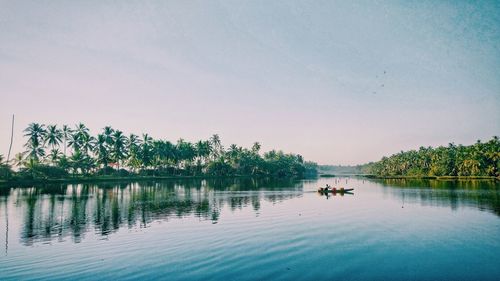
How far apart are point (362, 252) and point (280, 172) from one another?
164m

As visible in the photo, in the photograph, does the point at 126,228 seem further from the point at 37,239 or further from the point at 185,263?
the point at 185,263

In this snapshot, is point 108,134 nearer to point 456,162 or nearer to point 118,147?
point 118,147

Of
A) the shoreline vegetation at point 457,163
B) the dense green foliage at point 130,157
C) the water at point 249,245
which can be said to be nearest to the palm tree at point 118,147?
the dense green foliage at point 130,157

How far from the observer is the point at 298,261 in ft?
64.1

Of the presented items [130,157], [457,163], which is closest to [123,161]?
[130,157]

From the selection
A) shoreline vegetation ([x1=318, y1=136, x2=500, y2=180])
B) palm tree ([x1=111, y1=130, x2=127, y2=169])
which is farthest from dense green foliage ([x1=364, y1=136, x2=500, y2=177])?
palm tree ([x1=111, y1=130, x2=127, y2=169])

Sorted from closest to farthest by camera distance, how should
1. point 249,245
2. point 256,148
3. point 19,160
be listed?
1. point 249,245
2. point 19,160
3. point 256,148

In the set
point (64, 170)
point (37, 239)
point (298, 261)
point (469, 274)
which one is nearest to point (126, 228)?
point (37, 239)

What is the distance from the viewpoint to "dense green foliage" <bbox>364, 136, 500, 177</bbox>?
370 feet

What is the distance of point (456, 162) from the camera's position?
411 feet

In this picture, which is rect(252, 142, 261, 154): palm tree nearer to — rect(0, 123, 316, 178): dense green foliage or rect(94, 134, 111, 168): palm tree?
rect(0, 123, 316, 178): dense green foliage

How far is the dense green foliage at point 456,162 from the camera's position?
11288 centimetres

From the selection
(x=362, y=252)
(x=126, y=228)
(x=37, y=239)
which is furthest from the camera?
(x=126, y=228)

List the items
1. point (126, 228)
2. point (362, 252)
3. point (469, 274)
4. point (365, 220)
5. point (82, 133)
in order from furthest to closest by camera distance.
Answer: point (82, 133)
point (365, 220)
point (126, 228)
point (362, 252)
point (469, 274)
